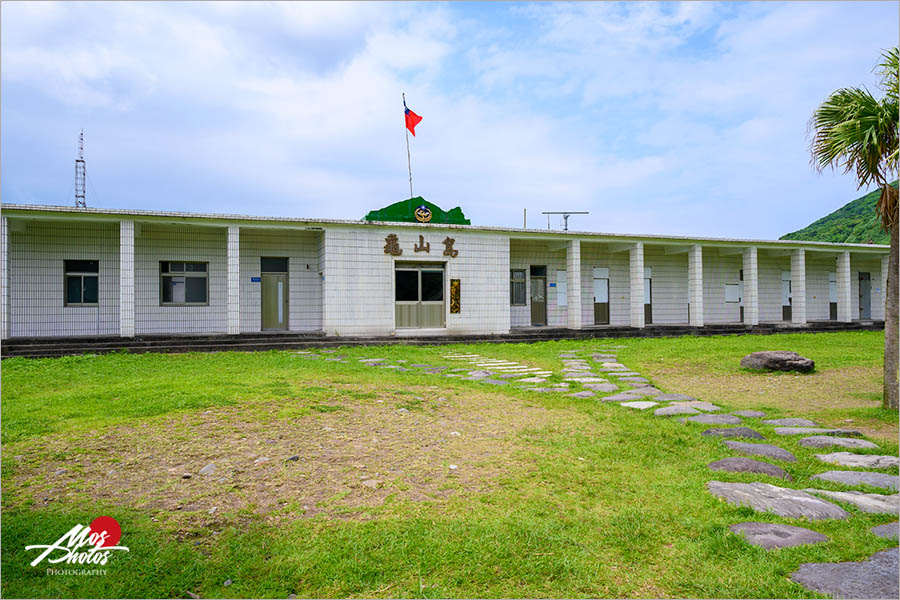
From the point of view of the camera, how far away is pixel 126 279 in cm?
1423

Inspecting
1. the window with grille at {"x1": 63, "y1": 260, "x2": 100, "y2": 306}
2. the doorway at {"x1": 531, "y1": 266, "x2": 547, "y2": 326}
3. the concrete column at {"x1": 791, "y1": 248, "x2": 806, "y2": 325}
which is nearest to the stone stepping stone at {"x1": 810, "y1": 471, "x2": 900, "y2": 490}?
the doorway at {"x1": 531, "y1": 266, "x2": 547, "y2": 326}

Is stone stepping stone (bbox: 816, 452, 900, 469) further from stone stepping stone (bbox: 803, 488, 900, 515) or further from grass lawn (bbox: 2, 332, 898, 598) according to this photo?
stone stepping stone (bbox: 803, 488, 900, 515)

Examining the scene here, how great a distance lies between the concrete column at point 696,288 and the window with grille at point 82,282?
1895cm

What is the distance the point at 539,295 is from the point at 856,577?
18.0m

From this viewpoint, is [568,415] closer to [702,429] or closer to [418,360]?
[702,429]

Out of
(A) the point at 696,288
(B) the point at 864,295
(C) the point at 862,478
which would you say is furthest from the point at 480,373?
(B) the point at 864,295

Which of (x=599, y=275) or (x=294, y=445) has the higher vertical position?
(x=599, y=275)

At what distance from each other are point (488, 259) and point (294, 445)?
13647mm

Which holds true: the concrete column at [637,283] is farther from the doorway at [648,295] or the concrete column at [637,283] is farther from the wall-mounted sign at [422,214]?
the wall-mounted sign at [422,214]

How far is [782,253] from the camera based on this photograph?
76.0 feet

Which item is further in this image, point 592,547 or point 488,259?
point 488,259

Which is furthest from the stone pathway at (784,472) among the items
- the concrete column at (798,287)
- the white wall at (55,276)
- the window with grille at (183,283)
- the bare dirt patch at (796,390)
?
the concrete column at (798,287)

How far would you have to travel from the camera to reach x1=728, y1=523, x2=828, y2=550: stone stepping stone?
3109 millimetres

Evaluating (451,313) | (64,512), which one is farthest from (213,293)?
(64,512)
